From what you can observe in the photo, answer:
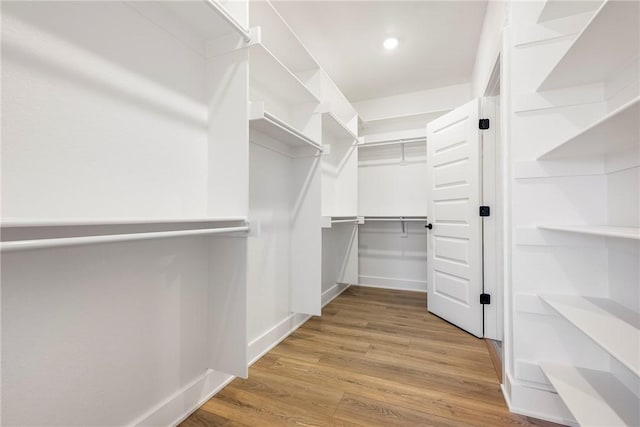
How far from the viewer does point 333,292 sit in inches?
133

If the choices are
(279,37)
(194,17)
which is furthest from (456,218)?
(194,17)

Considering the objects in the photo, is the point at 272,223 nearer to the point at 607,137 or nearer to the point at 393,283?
the point at 607,137

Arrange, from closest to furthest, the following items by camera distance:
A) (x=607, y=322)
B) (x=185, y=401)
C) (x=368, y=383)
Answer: (x=607, y=322)
(x=185, y=401)
(x=368, y=383)

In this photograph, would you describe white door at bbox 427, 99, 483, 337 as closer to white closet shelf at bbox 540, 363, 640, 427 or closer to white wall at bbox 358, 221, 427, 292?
white wall at bbox 358, 221, 427, 292

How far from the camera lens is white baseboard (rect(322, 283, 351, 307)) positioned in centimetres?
317

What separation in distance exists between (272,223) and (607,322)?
190 cm

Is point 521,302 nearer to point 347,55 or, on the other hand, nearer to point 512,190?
point 512,190

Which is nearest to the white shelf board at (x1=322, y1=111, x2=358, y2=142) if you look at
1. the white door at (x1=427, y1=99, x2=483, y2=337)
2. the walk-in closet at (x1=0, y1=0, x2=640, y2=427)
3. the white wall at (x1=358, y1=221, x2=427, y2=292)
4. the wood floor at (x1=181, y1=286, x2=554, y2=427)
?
the walk-in closet at (x1=0, y1=0, x2=640, y2=427)

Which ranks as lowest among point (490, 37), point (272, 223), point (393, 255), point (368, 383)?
point (368, 383)

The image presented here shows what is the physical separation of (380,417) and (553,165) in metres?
1.56

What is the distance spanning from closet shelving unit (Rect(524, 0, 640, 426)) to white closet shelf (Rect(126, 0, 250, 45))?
4.49ft

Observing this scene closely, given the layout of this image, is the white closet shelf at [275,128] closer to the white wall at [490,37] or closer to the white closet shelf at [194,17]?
the white closet shelf at [194,17]

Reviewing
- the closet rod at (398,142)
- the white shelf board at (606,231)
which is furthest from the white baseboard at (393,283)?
the white shelf board at (606,231)

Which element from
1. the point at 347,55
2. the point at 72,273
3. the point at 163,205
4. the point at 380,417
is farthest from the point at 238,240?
the point at 347,55
